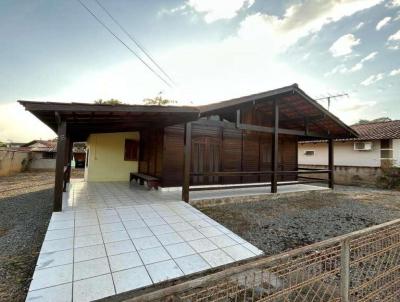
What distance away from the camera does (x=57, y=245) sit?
10.5 feet

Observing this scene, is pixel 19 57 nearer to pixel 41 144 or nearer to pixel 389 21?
pixel 389 21

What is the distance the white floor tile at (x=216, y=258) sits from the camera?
10.0 feet

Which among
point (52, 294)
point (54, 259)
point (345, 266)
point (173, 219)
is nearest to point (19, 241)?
point (54, 259)

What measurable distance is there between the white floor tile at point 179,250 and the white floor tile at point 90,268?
0.96 metres

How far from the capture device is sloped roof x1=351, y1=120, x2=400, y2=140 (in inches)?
473

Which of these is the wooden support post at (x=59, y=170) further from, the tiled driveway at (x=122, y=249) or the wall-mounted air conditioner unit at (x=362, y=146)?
the wall-mounted air conditioner unit at (x=362, y=146)

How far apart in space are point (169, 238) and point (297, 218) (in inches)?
151

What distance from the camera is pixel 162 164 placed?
7.68 m

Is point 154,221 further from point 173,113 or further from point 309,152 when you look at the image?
point 309,152

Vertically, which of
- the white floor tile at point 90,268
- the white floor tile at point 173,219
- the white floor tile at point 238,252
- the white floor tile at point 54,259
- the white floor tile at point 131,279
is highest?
the white floor tile at point 173,219

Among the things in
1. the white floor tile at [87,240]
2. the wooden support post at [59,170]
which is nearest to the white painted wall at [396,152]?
the white floor tile at [87,240]

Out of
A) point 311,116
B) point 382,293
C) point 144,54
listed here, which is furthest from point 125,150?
point 382,293

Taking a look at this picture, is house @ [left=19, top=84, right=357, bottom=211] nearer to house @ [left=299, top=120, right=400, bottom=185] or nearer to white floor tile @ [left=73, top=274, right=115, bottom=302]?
white floor tile @ [left=73, top=274, right=115, bottom=302]

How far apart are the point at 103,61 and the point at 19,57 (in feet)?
10.1
